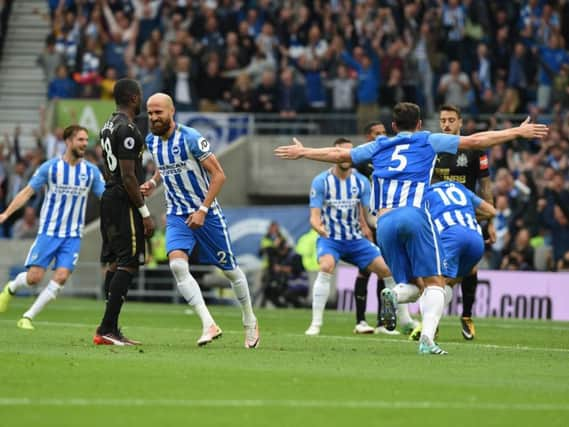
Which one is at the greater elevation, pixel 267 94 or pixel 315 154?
pixel 315 154

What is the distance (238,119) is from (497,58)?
5.45 m

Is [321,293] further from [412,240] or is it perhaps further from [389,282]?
[412,240]

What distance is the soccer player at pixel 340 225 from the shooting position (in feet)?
55.6

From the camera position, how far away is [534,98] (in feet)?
92.6

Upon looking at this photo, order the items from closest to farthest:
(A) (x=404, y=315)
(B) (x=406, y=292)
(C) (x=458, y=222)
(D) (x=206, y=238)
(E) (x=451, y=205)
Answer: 1. (B) (x=406, y=292)
2. (D) (x=206, y=238)
3. (C) (x=458, y=222)
4. (E) (x=451, y=205)
5. (A) (x=404, y=315)

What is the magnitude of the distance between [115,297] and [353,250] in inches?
179

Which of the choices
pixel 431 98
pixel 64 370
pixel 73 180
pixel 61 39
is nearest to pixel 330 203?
pixel 73 180

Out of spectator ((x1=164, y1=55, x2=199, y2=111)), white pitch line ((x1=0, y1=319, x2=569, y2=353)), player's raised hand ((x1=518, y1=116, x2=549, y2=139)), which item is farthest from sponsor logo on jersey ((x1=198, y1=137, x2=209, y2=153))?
spectator ((x1=164, y1=55, x2=199, y2=111))

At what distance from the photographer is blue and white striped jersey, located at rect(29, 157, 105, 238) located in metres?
16.8

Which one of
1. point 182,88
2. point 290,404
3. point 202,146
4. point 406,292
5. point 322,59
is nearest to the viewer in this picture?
point 290,404

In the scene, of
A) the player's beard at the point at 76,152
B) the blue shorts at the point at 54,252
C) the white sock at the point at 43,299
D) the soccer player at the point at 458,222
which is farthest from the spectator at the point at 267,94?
the soccer player at the point at 458,222

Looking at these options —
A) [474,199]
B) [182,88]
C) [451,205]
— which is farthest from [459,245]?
[182,88]

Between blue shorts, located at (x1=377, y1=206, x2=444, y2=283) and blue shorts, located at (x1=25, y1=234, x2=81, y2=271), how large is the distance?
560 centimetres

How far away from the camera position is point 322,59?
95.8 feet
